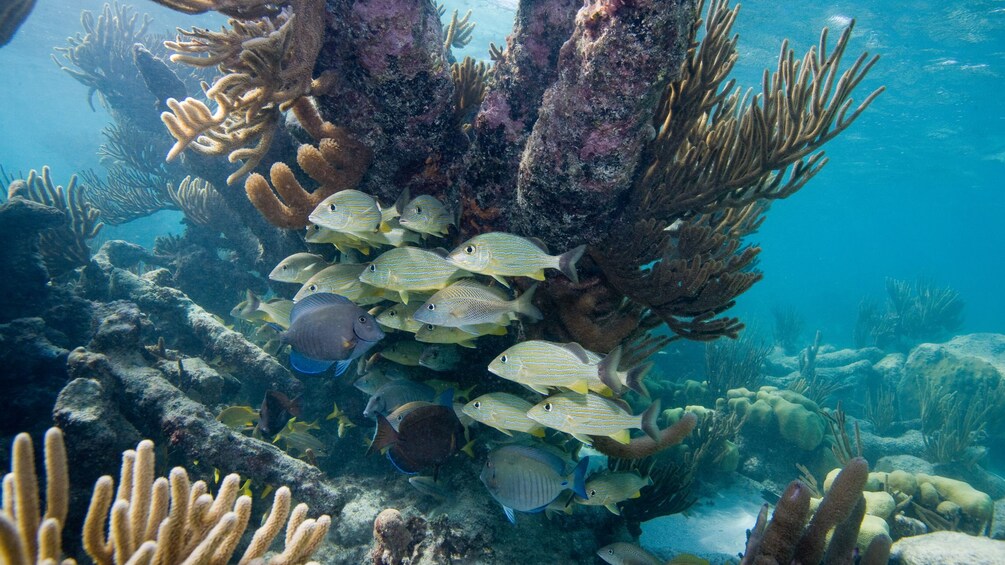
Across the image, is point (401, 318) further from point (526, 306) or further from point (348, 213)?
point (526, 306)

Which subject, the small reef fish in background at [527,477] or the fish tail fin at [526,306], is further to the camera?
the small reef fish in background at [527,477]

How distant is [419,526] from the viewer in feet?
11.2

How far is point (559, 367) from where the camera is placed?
283cm

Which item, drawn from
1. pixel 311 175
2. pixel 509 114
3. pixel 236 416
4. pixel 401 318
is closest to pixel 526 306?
pixel 401 318

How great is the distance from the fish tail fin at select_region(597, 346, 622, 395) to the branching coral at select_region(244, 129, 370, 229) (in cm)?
279

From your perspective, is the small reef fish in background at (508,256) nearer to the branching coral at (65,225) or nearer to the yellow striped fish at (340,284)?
the yellow striped fish at (340,284)

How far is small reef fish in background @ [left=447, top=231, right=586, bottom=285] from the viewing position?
278 centimetres

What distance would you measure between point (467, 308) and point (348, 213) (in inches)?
41.7

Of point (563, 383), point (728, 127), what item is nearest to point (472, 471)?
point (563, 383)

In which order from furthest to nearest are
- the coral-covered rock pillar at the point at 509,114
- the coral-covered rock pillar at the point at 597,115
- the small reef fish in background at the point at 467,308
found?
1. the coral-covered rock pillar at the point at 509,114
2. the small reef fish in background at the point at 467,308
3. the coral-covered rock pillar at the point at 597,115

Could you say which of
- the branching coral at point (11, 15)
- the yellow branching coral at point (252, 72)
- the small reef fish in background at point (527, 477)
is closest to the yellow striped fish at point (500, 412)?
the small reef fish in background at point (527, 477)

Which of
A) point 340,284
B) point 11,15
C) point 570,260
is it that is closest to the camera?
point 570,260

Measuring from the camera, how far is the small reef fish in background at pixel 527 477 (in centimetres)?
310

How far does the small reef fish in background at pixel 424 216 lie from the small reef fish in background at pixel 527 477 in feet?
5.75
